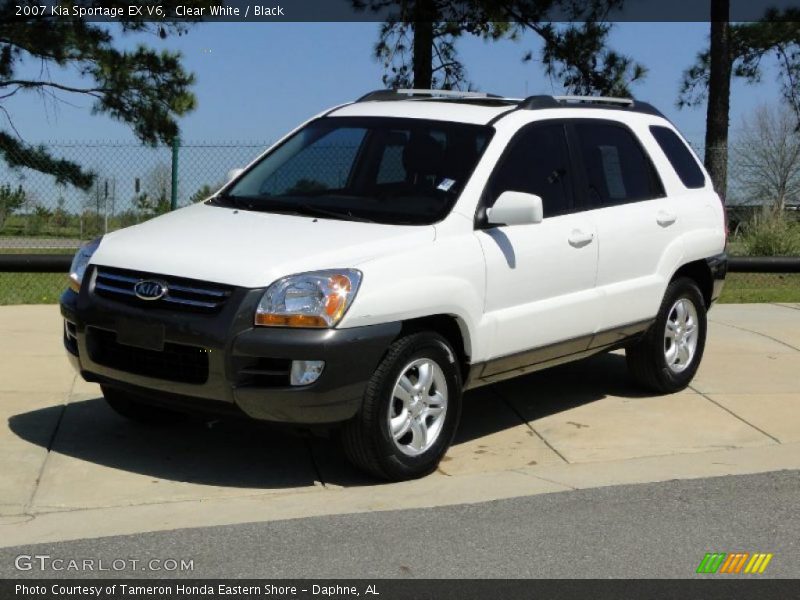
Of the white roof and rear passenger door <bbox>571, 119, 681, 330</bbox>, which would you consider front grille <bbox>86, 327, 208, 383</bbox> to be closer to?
the white roof

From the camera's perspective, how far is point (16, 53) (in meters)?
20.9

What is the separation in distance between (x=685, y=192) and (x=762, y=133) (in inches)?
809

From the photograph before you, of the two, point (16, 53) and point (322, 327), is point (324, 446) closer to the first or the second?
point (322, 327)

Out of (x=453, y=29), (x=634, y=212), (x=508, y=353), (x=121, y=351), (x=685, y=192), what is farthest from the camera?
(x=453, y=29)

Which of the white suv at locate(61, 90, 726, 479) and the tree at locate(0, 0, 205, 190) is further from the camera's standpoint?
the tree at locate(0, 0, 205, 190)

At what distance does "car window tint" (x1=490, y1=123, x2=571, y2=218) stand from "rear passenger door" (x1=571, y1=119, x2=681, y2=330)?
178mm

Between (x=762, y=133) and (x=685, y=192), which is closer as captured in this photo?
(x=685, y=192)

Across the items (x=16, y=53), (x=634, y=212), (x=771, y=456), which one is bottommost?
(x=771, y=456)

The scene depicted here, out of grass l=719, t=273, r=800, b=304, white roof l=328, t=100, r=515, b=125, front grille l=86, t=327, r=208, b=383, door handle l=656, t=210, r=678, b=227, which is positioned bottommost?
grass l=719, t=273, r=800, b=304

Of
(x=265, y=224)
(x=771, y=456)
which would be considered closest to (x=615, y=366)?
(x=771, y=456)

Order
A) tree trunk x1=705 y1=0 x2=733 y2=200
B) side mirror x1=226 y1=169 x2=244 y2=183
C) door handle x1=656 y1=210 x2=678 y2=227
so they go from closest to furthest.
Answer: side mirror x1=226 y1=169 x2=244 y2=183 < door handle x1=656 y1=210 x2=678 y2=227 < tree trunk x1=705 y1=0 x2=733 y2=200

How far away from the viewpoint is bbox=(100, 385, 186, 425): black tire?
726cm

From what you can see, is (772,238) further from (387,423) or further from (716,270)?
(387,423)

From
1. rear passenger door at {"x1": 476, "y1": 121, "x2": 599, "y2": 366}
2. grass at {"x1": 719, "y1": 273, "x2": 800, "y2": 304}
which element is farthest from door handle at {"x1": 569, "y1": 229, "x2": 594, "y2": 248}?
grass at {"x1": 719, "y1": 273, "x2": 800, "y2": 304}
